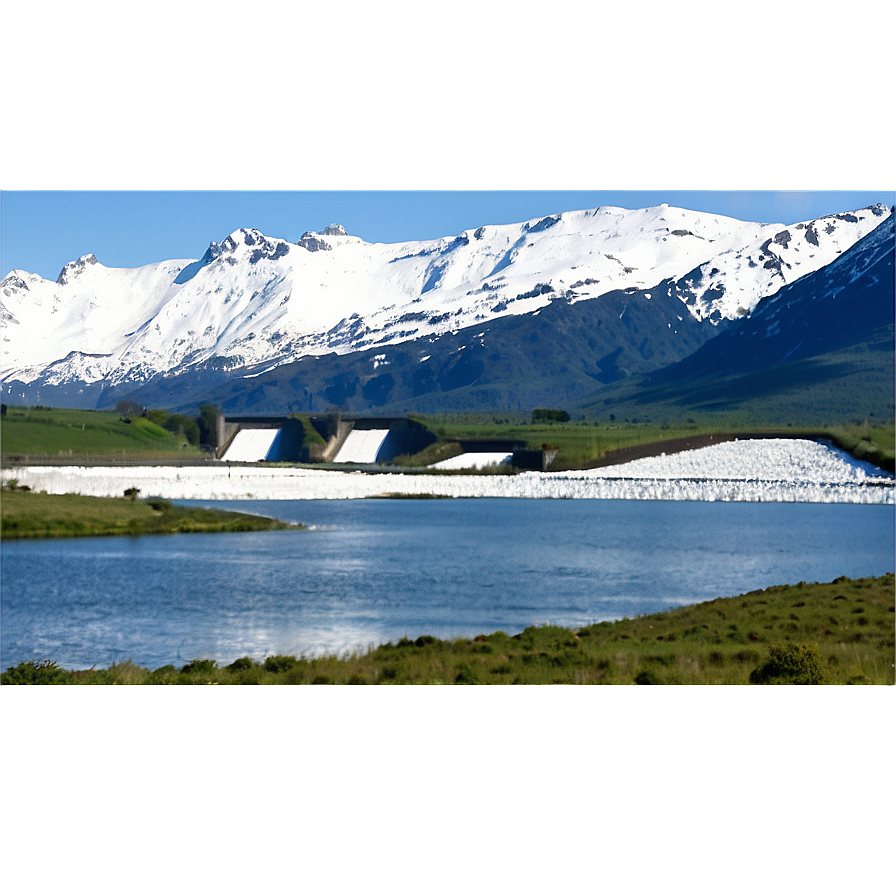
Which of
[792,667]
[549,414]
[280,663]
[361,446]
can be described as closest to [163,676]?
[280,663]

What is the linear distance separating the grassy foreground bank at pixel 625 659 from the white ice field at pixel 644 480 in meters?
1.06

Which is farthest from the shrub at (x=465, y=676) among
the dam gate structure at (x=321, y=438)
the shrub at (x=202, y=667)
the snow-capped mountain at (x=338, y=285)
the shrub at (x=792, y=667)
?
the dam gate structure at (x=321, y=438)

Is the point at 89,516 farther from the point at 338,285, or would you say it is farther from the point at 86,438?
the point at 338,285

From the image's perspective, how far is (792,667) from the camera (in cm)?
672

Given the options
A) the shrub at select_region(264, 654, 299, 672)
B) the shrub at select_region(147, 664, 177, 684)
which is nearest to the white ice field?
the shrub at select_region(147, 664, 177, 684)

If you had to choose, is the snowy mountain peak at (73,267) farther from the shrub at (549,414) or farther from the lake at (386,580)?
the shrub at (549,414)

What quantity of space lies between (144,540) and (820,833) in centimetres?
609

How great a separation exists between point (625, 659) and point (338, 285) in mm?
4416

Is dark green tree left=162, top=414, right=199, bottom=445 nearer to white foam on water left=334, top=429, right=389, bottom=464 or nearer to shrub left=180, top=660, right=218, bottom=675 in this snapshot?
white foam on water left=334, top=429, right=389, bottom=464

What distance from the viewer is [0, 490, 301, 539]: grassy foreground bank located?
7.53 m

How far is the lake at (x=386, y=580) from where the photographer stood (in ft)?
22.8

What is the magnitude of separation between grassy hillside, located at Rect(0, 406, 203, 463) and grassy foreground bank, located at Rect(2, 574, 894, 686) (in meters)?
1.70
